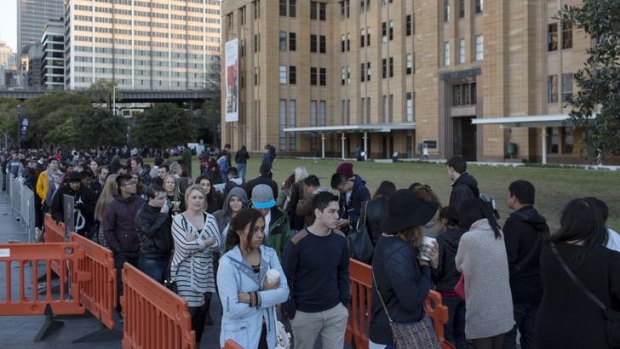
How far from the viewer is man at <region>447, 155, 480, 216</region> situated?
805 centimetres

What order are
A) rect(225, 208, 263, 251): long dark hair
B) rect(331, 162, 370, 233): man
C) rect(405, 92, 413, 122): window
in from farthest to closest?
rect(405, 92, 413, 122): window → rect(331, 162, 370, 233): man → rect(225, 208, 263, 251): long dark hair

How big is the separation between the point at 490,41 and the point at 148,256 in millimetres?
43954

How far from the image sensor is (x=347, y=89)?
68.6 meters

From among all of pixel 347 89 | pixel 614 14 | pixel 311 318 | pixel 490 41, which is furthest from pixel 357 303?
pixel 347 89

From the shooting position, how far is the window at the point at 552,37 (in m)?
43.7

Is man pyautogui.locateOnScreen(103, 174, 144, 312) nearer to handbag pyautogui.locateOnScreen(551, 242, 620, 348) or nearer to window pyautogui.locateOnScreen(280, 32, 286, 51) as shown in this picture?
handbag pyautogui.locateOnScreen(551, 242, 620, 348)

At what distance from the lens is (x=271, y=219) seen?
23.0ft

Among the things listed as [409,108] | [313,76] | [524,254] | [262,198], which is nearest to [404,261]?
[524,254]

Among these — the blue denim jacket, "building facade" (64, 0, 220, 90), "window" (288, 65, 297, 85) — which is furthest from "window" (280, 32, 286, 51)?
"building facade" (64, 0, 220, 90)

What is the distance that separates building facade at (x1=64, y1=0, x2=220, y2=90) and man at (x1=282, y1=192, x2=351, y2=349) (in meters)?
165

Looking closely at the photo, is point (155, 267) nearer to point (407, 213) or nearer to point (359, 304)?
point (359, 304)

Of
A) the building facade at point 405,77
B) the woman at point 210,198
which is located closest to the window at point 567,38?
the building facade at point 405,77

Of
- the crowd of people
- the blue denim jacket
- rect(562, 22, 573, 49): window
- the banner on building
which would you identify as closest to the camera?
the crowd of people

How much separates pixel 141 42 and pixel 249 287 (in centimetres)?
18936
